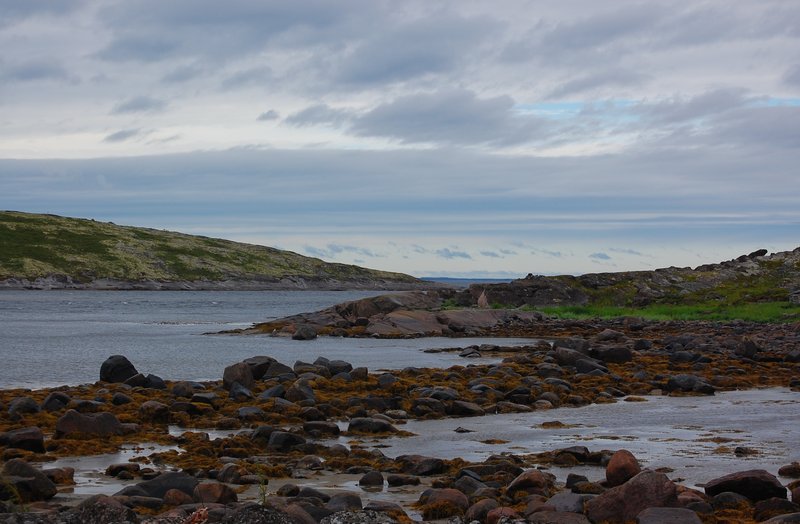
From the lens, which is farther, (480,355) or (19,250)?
(19,250)

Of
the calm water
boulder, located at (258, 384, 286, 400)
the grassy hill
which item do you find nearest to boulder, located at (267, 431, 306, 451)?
boulder, located at (258, 384, 286, 400)

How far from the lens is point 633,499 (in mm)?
10250

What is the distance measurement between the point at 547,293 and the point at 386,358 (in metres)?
35.4

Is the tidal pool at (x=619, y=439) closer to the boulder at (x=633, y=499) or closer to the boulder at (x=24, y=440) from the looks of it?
the boulder at (x=24, y=440)

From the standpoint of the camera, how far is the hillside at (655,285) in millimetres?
66375

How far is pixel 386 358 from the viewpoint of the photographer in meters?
37.3

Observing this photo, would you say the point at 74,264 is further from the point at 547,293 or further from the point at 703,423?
the point at 703,423

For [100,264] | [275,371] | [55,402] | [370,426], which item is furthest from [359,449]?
[100,264]

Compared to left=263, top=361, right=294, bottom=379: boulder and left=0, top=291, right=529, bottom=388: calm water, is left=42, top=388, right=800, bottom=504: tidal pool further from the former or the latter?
left=0, top=291, right=529, bottom=388: calm water

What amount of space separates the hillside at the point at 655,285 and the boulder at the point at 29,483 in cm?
5793

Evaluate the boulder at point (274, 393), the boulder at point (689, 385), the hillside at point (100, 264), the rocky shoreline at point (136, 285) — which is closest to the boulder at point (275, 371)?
the boulder at point (274, 393)

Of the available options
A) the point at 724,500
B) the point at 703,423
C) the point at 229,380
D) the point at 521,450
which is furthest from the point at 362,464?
the point at 229,380

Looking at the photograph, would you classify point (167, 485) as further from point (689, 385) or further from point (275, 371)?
point (689, 385)

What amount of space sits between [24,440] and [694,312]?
162 feet
